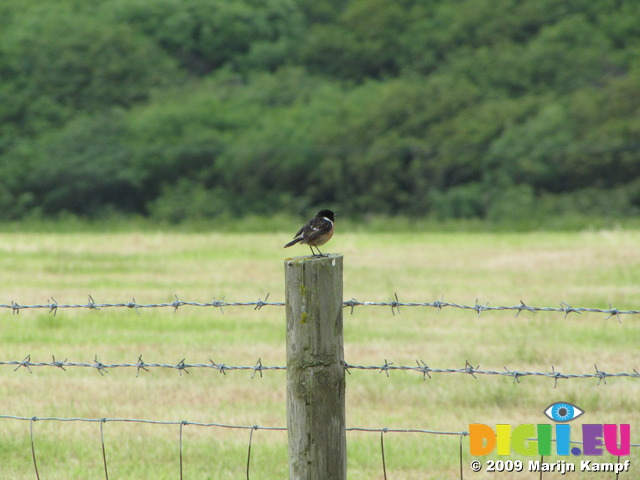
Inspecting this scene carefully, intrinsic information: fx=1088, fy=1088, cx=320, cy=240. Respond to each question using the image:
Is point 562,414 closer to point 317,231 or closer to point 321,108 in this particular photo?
point 317,231

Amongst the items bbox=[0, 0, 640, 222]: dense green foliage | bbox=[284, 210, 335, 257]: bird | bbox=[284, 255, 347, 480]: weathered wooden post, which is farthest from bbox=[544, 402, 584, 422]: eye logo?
bbox=[0, 0, 640, 222]: dense green foliage

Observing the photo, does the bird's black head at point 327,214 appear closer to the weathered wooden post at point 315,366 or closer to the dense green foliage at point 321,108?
the weathered wooden post at point 315,366

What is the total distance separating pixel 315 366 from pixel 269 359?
25.7ft

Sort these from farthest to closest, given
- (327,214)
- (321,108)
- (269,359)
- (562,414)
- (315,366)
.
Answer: (321,108), (269,359), (327,214), (562,414), (315,366)

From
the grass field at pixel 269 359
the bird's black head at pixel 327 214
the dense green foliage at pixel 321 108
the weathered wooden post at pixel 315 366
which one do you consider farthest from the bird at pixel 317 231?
the dense green foliage at pixel 321 108

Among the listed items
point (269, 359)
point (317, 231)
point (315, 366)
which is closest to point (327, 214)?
point (317, 231)

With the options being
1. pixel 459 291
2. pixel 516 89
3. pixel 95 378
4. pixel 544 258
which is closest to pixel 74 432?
pixel 95 378

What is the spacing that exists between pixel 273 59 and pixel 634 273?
68.7 meters

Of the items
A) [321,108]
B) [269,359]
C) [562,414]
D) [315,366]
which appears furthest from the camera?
[321,108]

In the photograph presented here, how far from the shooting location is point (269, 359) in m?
13.0

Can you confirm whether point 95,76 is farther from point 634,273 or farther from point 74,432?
point 74,432

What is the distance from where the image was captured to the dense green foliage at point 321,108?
66875 mm

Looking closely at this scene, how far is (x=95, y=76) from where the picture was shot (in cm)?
8231

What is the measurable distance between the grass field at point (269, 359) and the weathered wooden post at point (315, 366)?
254 centimetres
